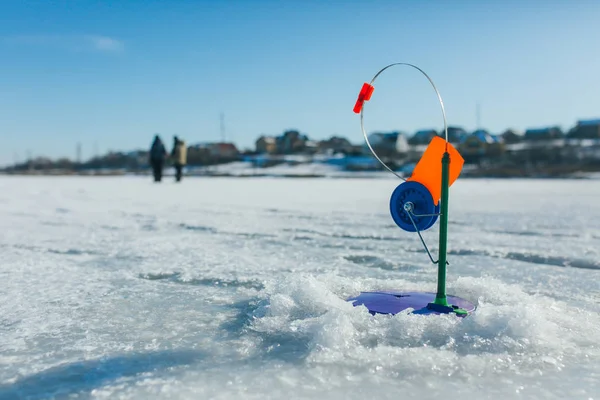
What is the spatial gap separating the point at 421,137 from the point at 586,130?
67.5 ft

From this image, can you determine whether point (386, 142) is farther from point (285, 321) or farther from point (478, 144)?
point (285, 321)

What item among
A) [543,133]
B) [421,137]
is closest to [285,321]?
[421,137]

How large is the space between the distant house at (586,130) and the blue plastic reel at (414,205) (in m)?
67.3

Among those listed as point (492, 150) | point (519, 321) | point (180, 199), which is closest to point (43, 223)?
point (180, 199)

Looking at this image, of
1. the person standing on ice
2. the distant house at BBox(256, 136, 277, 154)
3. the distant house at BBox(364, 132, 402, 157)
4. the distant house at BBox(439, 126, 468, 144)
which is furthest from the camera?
the distant house at BBox(256, 136, 277, 154)

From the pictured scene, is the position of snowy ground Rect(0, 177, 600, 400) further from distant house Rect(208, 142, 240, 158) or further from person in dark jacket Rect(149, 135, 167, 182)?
distant house Rect(208, 142, 240, 158)

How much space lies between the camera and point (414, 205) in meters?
2.63

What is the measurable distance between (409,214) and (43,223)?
19.2ft

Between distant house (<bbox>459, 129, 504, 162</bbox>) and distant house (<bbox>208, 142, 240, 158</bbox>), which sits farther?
distant house (<bbox>208, 142, 240, 158</bbox>)

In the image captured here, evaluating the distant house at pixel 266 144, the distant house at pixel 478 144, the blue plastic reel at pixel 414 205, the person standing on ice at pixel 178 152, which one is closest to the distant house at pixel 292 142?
the distant house at pixel 266 144

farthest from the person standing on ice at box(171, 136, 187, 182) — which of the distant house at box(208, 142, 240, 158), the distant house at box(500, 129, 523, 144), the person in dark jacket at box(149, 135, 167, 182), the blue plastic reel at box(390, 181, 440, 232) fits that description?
the distant house at box(208, 142, 240, 158)

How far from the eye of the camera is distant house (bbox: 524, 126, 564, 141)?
66188mm

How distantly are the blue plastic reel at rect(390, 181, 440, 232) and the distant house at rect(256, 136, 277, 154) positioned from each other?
76894 mm

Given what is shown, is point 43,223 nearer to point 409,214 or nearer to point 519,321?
point 409,214
